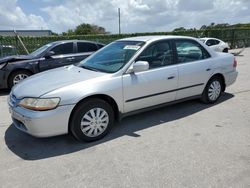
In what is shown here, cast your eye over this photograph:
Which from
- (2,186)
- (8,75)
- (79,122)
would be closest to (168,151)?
(79,122)

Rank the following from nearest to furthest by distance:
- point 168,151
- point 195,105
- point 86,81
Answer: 1. point 168,151
2. point 86,81
3. point 195,105

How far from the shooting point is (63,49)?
828cm

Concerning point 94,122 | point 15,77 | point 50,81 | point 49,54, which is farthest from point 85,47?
point 94,122

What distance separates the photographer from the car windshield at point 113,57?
4.43m

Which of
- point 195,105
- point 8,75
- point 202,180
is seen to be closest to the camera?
point 202,180

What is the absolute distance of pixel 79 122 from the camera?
12.6 ft

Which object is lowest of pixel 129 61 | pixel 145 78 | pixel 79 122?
pixel 79 122

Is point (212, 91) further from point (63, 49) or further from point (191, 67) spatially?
point (63, 49)

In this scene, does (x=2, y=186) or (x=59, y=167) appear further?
(x=59, y=167)

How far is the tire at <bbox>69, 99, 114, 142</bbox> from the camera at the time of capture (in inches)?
150

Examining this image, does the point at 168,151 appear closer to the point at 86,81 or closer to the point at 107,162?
the point at 107,162

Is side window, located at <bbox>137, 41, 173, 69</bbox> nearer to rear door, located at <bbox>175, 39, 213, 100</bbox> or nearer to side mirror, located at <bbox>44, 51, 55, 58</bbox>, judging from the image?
rear door, located at <bbox>175, 39, 213, 100</bbox>

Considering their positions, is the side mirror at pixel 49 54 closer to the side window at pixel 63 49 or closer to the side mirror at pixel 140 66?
the side window at pixel 63 49

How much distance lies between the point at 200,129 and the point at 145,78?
1.23 m
